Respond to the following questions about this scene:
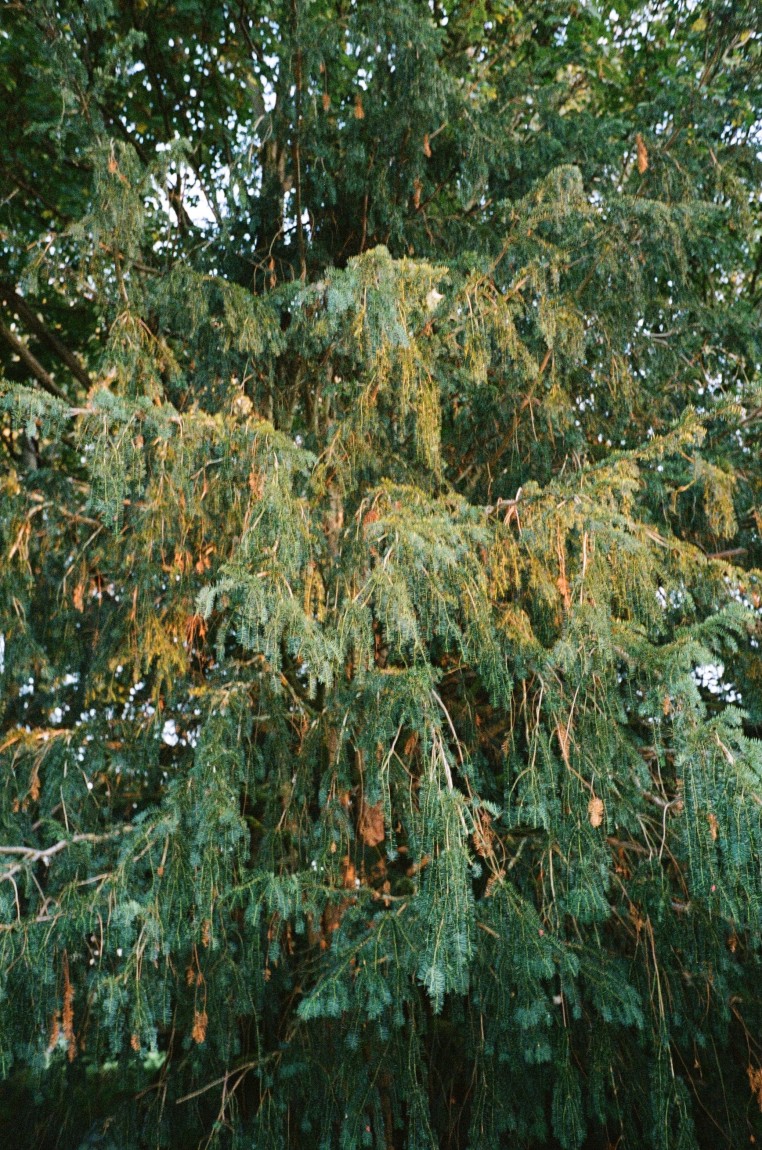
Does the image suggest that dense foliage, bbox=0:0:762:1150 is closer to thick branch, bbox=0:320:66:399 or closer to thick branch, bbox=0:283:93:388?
thick branch, bbox=0:320:66:399

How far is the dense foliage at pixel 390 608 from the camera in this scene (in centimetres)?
305

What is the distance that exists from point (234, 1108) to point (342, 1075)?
53cm

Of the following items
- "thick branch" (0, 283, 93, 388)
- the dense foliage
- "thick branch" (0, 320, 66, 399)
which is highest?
"thick branch" (0, 283, 93, 388)

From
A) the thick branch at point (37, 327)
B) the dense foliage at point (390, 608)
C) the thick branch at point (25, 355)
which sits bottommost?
the dense foliage at point (390, 608)

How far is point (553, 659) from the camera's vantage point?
9.95ft

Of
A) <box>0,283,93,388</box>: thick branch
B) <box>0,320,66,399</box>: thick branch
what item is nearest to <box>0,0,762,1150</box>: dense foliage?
<box>0,320,66,399</box>: thick branch

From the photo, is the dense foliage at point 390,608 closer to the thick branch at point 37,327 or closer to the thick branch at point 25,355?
the thick branch at point 25,355

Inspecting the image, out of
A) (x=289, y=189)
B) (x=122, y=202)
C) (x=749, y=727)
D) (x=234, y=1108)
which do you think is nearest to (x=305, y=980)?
(x=234, y=1108)

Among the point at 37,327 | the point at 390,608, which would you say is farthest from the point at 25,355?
the point at 390,608

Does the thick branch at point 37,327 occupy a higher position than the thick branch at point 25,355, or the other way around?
the thick branch at point 37,327

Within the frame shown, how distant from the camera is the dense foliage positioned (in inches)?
120

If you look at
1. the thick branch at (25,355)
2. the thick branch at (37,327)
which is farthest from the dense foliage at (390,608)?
the thick branch at (37,327)

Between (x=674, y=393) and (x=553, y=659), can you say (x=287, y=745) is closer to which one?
(x=553, y=659)

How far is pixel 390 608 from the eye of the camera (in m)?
2.83
